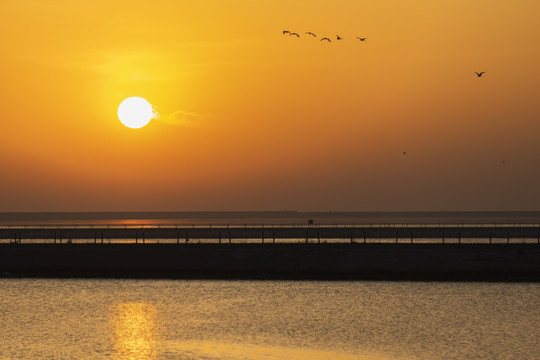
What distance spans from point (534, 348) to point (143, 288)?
36.1m

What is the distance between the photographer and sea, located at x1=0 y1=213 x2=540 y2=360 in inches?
1640

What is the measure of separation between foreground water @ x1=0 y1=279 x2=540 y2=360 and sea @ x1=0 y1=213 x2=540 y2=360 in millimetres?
65

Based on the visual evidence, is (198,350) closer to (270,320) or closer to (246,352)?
(246,352)

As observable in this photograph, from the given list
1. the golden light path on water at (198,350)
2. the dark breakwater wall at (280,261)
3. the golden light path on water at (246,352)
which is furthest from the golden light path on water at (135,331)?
the dark breakwater wall at (280,261)

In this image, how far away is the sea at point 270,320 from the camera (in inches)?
1640

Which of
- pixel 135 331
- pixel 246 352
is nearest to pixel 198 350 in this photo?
pixel 246 352

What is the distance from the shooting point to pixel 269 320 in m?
51.8

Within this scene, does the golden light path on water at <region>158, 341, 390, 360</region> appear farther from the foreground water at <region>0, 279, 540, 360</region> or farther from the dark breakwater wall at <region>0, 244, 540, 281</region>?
the dark breakwater wall at <region>0, 244, 540, 281</region>

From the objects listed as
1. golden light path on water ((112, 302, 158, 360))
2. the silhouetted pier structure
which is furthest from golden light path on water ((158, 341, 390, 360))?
the silhouetted pier structure

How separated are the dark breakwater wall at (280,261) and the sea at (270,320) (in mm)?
3811

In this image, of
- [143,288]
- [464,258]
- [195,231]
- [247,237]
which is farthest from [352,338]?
[195,231]

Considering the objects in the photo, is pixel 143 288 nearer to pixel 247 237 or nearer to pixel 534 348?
pixel 534 348

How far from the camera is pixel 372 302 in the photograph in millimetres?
59156

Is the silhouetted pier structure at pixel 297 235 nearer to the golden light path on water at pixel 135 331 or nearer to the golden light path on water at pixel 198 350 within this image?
the golden light path on water at pixel 135 331
